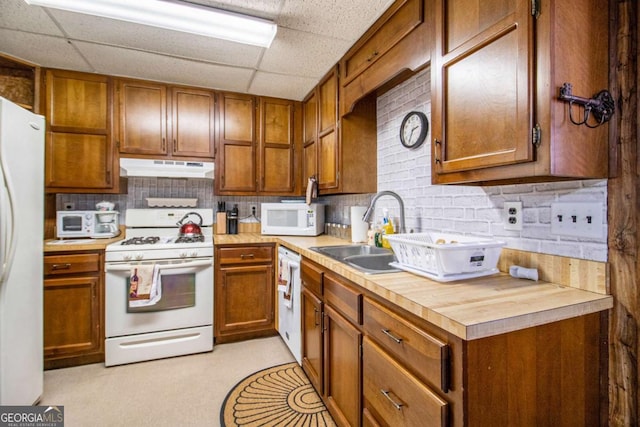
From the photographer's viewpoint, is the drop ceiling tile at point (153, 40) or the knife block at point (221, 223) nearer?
the drop ceiling tile at point (153, 40)

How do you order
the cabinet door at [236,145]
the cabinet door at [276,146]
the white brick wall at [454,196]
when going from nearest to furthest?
the white brick wall at [454,196]
the cabinet door at [236,145]
the cabinet door at [276,146]

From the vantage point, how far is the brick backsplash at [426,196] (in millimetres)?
1140

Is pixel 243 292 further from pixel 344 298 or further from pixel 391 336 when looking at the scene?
pixel 391 336

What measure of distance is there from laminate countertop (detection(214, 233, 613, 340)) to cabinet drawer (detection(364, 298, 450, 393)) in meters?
0.06

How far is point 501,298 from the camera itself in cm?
98

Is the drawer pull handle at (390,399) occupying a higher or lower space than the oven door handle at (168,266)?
lower

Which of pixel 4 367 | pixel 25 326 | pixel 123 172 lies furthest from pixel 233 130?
pixel 4 367

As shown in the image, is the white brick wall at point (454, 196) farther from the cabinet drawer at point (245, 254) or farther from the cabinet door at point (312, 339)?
the cabinet drawer at point (245, 254)

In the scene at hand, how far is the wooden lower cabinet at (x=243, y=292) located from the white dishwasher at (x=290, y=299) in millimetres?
223

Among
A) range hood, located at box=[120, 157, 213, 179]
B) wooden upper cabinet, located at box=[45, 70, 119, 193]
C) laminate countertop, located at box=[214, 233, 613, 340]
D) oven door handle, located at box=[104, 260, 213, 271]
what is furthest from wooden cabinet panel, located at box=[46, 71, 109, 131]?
laminate countertop, located at box=[214, 233, 613, 340]

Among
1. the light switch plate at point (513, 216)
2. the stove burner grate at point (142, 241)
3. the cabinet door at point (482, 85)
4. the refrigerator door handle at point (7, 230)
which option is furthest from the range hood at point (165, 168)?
the light switch plate at point (513, 216)

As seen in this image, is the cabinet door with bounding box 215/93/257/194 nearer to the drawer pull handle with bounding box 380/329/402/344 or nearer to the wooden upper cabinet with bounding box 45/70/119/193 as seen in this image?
the wooden upper cabinet with bounding box 45/70/119/193

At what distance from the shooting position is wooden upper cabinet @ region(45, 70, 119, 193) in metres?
2.52

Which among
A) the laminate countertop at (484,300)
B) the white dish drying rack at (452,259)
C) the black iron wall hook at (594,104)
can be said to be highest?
the black iron wall hook at (594,104)
